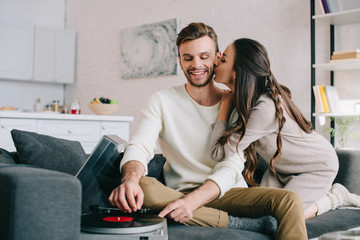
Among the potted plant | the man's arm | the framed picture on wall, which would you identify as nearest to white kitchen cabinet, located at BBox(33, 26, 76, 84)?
the framed picture on wall

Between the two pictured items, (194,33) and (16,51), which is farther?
(16,51)

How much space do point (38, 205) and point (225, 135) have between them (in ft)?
3.34

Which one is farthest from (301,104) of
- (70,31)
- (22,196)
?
(70,31)

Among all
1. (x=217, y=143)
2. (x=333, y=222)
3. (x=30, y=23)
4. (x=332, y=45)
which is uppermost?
(x=30, y=23)

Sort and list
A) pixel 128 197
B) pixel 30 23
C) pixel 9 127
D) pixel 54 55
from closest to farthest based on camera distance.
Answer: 1. pixel 128 197
2. pixel 9 127
3. pixel 54 55
4. pixel 30 23

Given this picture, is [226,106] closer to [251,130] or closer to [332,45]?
[251,130]

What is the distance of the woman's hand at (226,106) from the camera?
186cm

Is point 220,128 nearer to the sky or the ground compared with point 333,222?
nearer to the sky

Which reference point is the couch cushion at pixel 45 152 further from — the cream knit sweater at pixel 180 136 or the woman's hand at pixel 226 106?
the woman's hand at pixel 226 106

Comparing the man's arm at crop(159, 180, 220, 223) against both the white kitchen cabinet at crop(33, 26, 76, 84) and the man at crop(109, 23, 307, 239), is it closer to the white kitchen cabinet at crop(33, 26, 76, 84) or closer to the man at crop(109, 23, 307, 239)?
the man at crop(109, 23, 307, 239)

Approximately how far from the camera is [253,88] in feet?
6.16

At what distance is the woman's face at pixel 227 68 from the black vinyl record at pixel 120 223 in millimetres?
885

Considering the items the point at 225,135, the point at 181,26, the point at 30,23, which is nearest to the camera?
the point at 225,135

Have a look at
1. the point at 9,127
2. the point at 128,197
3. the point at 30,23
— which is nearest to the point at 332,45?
the point at 9,127
